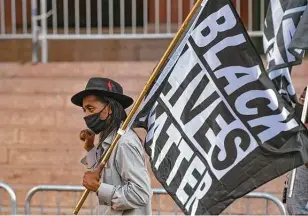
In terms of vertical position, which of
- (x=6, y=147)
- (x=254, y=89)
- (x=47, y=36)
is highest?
(x=254, y=89)

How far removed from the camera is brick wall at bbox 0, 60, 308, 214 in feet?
34.5

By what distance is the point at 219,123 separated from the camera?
6234 mm

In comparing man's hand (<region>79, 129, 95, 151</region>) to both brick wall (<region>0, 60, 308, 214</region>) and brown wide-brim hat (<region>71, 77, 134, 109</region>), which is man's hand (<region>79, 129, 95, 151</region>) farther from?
brick wall (<region>0, 60, 308, 214</region>)

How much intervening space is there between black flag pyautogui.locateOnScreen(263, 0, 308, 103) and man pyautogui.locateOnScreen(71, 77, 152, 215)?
872 mm

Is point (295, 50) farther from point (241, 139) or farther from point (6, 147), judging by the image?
point (6, 147)

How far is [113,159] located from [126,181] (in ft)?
0.48

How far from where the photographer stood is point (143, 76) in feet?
35.3

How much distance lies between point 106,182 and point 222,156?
0.79 metres

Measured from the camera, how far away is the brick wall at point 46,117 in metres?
10.5

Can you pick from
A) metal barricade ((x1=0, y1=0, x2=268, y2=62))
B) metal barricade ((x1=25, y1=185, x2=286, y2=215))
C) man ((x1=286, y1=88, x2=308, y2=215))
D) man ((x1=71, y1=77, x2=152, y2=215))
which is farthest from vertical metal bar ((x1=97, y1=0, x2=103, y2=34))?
man ((x1=71, y1=77, x2=152, y2=215))

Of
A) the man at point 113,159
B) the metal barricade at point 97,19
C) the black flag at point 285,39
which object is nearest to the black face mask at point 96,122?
the man at point 113,159

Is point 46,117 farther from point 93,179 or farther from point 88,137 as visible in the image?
point 93,179

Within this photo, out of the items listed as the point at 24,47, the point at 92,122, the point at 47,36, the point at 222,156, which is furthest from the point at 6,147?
the point at 222,156

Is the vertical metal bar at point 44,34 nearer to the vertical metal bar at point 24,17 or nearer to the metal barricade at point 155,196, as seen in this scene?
the vertical metal bar at point 24,17
